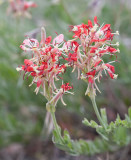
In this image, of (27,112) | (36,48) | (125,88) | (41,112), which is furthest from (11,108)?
(36,48)

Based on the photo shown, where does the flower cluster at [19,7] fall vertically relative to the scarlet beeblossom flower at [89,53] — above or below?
above

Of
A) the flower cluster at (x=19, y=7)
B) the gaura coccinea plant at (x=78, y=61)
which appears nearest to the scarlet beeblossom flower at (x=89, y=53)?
the gaura coccinea plant at (x=78, y=61)

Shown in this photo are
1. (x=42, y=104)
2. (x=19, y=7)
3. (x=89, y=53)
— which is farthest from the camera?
(x=19, y=7)

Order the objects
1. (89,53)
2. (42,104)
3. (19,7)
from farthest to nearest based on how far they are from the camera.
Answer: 1. (19,7)
2. (42,104)
3. (89,53)

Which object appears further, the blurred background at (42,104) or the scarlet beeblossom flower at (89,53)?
the blurred background at (42,104)

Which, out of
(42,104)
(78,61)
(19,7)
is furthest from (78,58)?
(19,7)

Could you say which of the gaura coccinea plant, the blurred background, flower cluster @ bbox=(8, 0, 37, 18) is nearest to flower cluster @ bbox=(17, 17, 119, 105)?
the gaura coccinea plant

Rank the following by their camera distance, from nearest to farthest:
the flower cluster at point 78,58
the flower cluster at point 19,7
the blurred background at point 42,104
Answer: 1. the flower cluster at point 78,58
2. the blurred background at point 42,104
3. the flower cluster at point 19,7

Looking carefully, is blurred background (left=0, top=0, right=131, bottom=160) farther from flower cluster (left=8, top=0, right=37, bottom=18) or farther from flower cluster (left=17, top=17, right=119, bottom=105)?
flower cluster (left=17, top=17, right=119, bottom=105)

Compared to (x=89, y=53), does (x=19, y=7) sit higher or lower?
higher

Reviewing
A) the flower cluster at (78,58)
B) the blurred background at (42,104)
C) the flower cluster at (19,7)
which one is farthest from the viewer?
the flower cluster at (19,7)

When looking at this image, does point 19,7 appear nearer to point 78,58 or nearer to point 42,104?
point 42,104

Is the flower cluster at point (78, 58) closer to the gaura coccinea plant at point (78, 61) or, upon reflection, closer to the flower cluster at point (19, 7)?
the gaura coccinea plant at point (78, 61)

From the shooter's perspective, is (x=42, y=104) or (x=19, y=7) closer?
(x=42, y=104)
